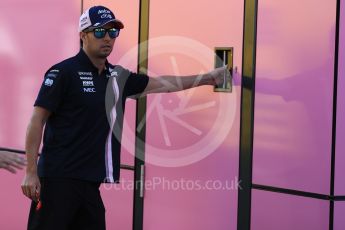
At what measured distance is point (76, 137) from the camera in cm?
370

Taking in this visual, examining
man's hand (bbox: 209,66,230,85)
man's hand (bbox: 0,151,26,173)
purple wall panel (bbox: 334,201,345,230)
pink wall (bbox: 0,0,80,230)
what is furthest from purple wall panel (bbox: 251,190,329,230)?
pink wall (bbox: 0,0,80,230)

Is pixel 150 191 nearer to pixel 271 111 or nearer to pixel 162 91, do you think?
pixel 162 91

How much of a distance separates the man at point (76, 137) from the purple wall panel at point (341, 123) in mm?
1173

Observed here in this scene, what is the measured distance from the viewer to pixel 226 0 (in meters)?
3.97

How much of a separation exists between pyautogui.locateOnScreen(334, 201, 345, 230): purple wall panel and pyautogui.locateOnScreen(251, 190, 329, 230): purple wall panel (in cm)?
4

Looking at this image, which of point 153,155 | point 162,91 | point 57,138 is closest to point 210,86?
point 162,91

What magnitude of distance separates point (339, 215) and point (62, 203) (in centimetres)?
143

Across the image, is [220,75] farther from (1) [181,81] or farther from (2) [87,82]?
(2) [87,82]

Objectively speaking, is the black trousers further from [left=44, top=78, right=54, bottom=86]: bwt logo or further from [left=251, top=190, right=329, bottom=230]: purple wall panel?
[left=251, top=190, right=329, bottom=230]: purple wall panel

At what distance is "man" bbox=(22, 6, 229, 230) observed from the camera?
3654 mm

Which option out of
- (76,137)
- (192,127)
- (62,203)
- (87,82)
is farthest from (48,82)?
(192,127)

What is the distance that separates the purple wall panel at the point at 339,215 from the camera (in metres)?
3.61

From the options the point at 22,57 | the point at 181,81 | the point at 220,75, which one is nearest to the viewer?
the point at 220,75

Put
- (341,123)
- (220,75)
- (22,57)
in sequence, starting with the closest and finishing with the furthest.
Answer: (341,123) < (220,75) < (22,57)
